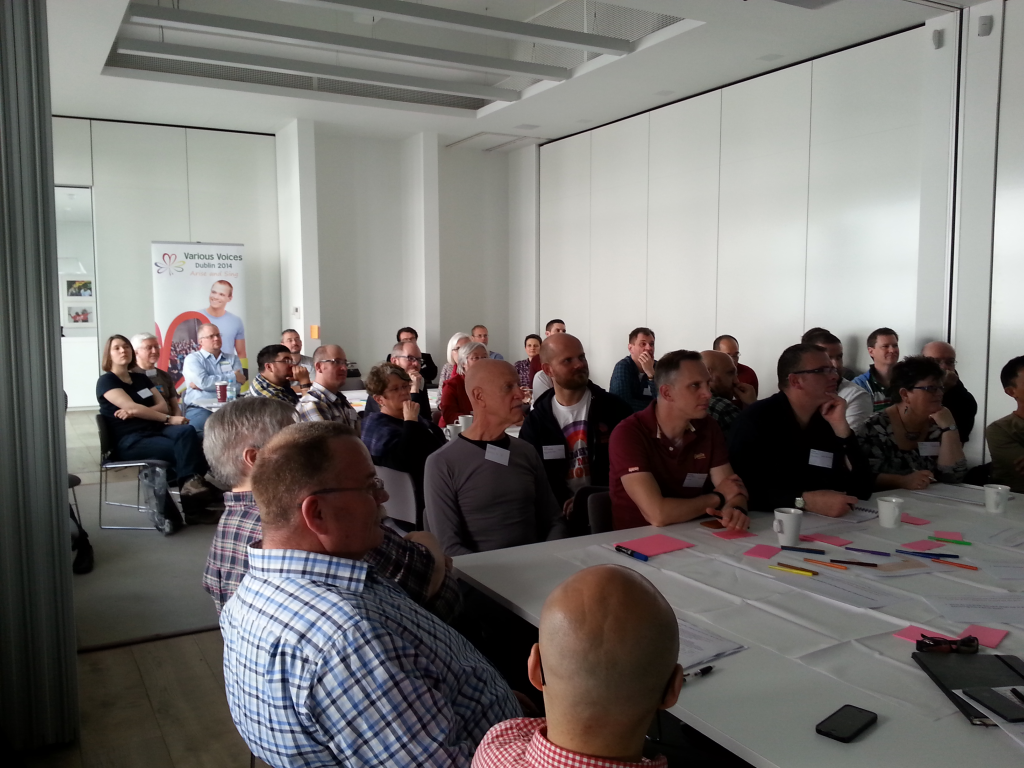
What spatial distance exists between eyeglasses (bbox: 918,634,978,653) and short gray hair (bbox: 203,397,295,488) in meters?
1.83

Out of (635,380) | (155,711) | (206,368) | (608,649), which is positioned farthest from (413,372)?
(608,649)

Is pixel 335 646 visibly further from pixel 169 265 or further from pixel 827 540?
pixel 169 265

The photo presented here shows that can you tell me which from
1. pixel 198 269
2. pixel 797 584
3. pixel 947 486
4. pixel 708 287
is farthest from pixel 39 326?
pixel 198 269

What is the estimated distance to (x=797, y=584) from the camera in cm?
214

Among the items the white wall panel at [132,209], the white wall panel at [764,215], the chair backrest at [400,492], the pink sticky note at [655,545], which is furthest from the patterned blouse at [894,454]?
the white wall panel at [132,209]

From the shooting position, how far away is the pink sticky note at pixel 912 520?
282 cm

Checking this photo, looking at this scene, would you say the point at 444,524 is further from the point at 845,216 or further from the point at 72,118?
the point at 72,118

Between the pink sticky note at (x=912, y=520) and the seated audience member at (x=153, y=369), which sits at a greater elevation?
the seated audience member at (x=153, y=369)

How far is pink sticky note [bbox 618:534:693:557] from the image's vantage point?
8.06 ft

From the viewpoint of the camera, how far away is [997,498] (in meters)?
2.95

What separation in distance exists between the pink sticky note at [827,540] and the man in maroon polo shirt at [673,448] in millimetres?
316

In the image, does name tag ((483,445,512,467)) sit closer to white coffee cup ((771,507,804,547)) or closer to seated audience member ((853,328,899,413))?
white coffee cup ((771,507,804,547))

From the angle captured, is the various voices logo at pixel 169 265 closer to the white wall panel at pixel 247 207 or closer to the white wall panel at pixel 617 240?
the white wall panel at pixel 247 207

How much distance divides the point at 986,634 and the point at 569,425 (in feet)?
7.69
